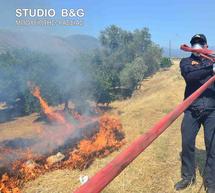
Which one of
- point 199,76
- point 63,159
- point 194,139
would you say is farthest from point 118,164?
point 63,159

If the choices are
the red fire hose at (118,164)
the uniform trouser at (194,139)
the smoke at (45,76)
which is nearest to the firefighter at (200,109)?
the uniform trouser at (194,139)

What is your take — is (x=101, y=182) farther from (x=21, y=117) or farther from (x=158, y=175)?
(x=21, y=117)

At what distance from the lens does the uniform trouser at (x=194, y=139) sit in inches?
198

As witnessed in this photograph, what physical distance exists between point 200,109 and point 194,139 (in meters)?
0.52

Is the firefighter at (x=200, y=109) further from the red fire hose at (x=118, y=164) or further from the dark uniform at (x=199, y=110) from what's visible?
the red fire hose at (x=118, y=164)

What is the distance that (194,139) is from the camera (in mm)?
5184

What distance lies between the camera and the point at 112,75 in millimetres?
36000

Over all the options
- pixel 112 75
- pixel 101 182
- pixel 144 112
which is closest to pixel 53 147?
pixel 144 112

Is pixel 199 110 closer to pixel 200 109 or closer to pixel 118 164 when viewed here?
pixel 200 109

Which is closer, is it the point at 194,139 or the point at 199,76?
the point at 199,76

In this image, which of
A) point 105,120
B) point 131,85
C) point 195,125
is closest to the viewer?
point 195,125

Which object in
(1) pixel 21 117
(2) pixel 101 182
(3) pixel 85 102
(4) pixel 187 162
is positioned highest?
(2) pixel 101 182

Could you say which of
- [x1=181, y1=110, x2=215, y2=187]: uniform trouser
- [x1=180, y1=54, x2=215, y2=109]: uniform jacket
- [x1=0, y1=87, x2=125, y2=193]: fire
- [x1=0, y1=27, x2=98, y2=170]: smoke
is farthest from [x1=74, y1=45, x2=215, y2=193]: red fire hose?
[x1=0, y1=27, x2=98, y2=170]: smoke

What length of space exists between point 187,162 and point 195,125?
641 millimetres
